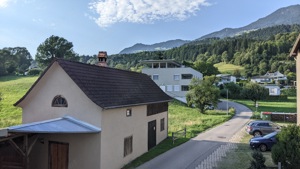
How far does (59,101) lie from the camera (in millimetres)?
15266

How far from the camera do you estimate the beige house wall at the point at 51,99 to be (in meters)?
14.5

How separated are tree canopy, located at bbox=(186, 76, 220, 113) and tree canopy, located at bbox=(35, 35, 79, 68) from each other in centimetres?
5384

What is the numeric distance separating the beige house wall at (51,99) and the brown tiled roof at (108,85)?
389mm

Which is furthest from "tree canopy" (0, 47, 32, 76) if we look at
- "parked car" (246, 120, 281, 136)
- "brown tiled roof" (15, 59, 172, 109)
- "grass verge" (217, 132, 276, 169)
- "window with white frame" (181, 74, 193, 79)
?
"grass verge" (217, 132, 276, 169)

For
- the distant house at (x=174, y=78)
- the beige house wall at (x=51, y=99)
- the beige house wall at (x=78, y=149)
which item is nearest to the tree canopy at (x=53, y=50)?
the distant house at (x=174, y=78)

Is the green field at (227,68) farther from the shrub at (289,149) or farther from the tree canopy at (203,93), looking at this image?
the shrub at (289,149)

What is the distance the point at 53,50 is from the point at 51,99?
7978 centimetres

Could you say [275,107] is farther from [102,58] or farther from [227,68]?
[227,68]

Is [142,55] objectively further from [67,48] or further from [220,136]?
[220,136]

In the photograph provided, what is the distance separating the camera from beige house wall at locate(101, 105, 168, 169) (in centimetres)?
1463

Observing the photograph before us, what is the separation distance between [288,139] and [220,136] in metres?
14.3

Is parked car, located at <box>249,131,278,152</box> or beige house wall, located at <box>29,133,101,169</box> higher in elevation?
beige house wall, located at <box>29,133,101,169</box>

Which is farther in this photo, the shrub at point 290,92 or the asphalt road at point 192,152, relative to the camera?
the shrub at point 290,92

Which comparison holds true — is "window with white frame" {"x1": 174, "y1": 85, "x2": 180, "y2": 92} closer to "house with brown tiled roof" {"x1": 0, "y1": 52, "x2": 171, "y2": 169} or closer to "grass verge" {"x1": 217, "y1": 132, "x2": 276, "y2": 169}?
"grass verge" {"x1": 217, "y1": 132, "x2": 276, "y2": 169}
